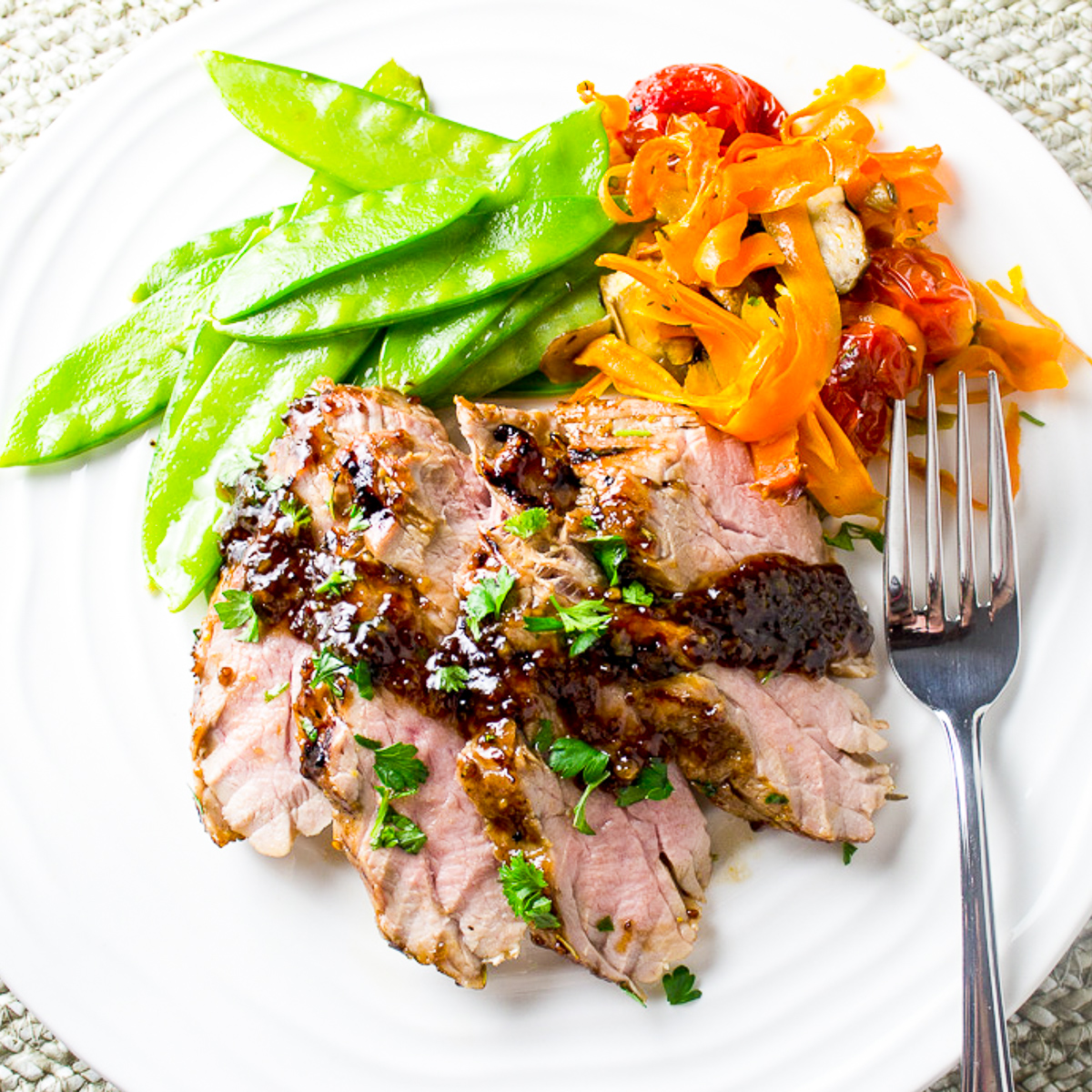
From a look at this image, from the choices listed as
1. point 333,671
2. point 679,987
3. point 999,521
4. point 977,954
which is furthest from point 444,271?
point 977,954

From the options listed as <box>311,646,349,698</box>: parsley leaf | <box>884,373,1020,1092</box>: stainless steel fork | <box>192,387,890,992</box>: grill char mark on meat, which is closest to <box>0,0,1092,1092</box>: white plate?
<box>884,373,1020,1092</box>: stainless steel fork

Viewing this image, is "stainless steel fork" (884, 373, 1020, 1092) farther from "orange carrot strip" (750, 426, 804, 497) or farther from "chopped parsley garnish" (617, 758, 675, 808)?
"chopped parsley garnish" (617, 758, 675, 808)

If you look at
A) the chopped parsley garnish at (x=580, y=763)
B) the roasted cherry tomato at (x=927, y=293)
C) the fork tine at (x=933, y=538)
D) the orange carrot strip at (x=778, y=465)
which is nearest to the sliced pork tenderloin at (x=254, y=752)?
the chopped parsley garnish at (x=580, y=763)

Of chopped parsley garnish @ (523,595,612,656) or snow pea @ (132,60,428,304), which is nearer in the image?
chopped parsley garnish @ (523,595,612,656)

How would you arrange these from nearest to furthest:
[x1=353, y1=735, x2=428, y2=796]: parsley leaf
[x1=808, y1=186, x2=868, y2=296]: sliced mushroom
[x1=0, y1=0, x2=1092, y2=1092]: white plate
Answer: [x1=353, y1=735, x2=428, y2=796]: parsley leaf
[x1=0, y1=0, x2=1092, y2=1092]: white plate
[x1=808, y1=186, x2=868, y2=296]: sliced mushroom

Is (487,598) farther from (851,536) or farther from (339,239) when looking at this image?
(339,239)

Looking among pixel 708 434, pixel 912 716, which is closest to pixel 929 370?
pixel 708 434
